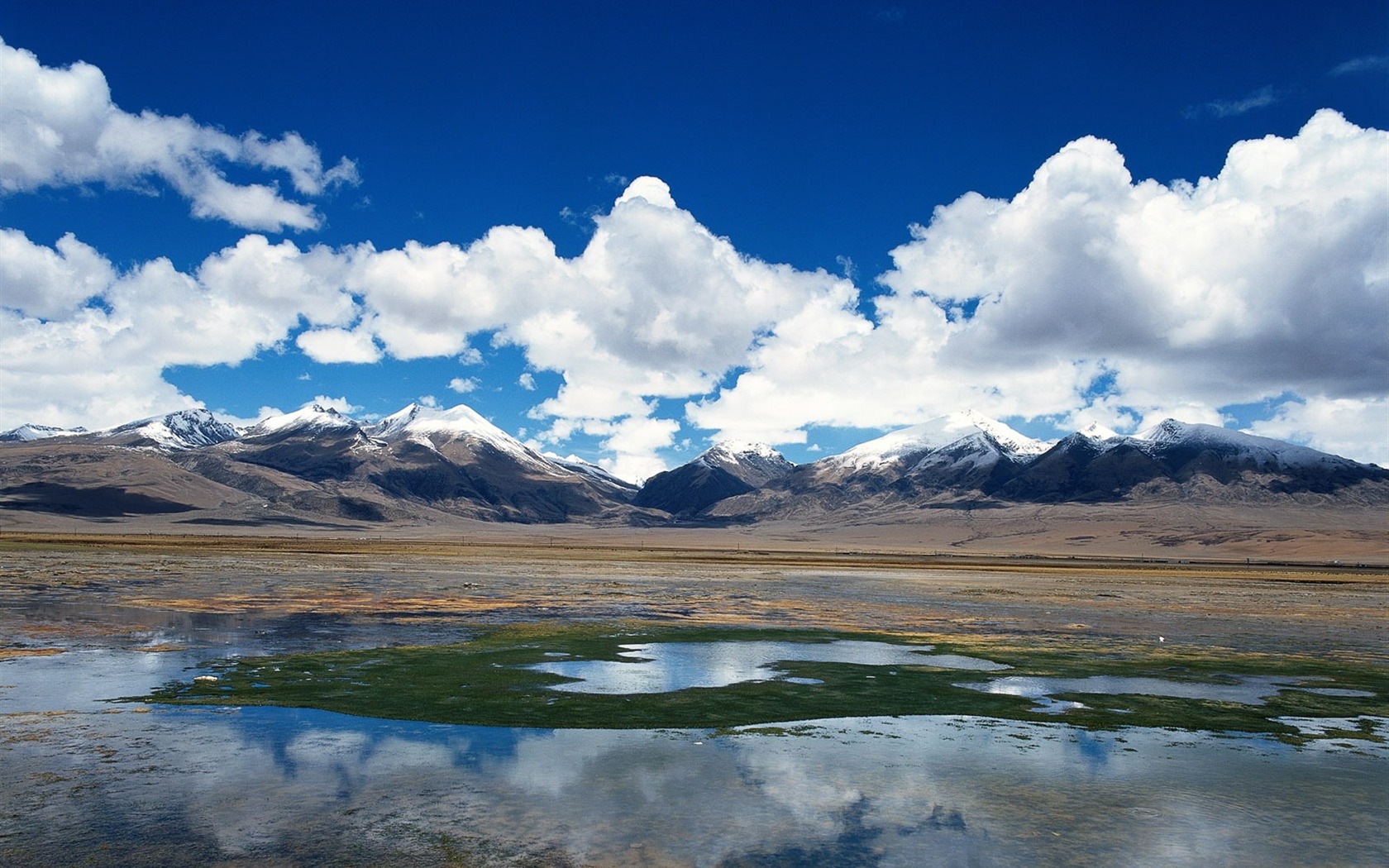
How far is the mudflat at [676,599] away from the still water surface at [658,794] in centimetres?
1428

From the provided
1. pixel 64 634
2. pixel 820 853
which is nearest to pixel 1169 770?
pixel 820 853

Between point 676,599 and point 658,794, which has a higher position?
point 658,794

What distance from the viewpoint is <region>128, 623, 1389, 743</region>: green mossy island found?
1778cm

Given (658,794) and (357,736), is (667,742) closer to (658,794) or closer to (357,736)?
(658,794)

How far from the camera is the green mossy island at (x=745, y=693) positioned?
17781mm

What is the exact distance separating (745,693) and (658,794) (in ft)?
26.7

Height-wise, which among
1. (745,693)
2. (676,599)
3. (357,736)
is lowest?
(676,599)

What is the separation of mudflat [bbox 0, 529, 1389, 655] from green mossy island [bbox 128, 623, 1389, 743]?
21.6ft

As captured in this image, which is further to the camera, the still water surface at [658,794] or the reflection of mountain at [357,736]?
the reflection of mountain at [357,736]

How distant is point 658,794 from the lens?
1273 cm

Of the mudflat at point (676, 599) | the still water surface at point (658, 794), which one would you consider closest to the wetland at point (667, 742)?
the still water surface at point (658, 794)

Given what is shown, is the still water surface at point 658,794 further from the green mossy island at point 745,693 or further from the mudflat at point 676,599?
the mudflat at point 676,599

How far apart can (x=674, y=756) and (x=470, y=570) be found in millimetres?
61952

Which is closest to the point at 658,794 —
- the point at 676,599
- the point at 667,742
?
the point at 667,742
